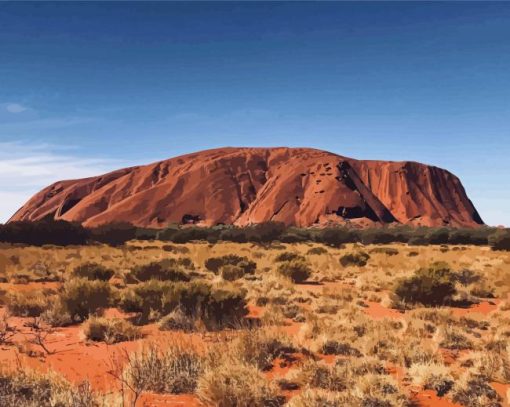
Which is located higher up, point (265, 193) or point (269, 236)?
point (265, 193)

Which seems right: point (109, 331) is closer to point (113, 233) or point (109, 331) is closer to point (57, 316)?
point (57, 316)

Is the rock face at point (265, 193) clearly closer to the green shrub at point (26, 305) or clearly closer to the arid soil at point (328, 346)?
the arid soil at point (328, 346)

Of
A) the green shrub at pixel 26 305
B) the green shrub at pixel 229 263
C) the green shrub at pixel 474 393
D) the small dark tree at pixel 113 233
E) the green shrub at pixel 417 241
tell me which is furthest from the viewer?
the green shrub at pixel 417 241

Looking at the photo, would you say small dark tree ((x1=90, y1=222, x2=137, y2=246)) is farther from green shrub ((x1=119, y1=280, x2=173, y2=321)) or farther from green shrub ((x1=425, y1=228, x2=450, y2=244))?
green shrub ((x1=119, y1=280, x2=173, y2=321))

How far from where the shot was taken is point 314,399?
216 inches

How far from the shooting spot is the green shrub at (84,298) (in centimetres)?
1164

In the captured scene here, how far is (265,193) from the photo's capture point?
11125cm

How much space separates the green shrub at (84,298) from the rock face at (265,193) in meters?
85.4

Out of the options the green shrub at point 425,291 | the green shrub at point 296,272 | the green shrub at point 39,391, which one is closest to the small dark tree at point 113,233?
the green shrub at point 296,272

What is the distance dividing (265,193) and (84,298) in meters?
99.3

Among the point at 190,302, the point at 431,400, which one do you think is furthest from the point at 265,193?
the point at 431,400

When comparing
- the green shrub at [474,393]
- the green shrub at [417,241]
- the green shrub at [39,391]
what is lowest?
the green shrub at [417,241]

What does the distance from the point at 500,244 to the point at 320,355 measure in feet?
133

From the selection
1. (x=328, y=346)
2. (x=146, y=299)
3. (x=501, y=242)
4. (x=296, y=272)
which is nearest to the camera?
(x=328, y=346)
